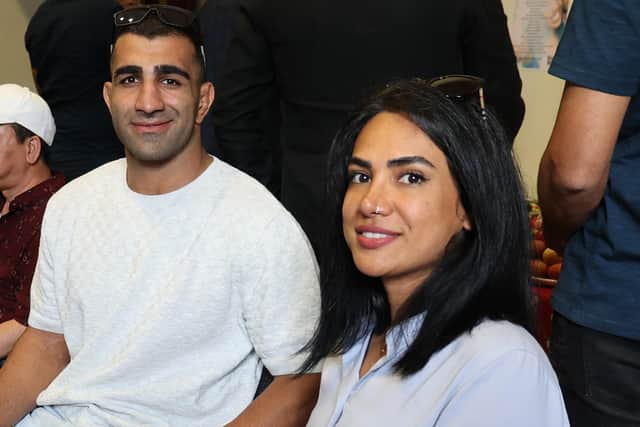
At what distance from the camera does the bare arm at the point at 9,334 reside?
2045 mm

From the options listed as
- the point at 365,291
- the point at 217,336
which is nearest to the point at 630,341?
the point at 365,291

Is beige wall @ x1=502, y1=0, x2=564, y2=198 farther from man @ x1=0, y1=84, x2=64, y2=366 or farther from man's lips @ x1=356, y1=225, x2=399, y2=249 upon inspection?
man's lips @ x1=356, y1=225, x2=399, y2=249

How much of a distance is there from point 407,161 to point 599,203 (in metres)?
0.36

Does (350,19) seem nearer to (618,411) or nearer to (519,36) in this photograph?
(618,411)

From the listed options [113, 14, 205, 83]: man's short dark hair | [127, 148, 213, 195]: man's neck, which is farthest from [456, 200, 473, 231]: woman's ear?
[113, 14, 205, 83]: man's short dark hair

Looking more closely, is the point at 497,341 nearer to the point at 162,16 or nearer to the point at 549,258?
the point at 162,16

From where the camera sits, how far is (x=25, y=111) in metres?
2.44

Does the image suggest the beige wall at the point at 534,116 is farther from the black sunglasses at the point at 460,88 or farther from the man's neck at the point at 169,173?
the black sunglasses at the point at 460,88

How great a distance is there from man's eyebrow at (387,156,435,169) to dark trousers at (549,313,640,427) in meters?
0.39

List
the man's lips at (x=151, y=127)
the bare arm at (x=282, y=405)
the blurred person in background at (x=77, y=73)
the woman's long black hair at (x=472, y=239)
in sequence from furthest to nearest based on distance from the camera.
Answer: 1. the blurred person in background at (x=77, y=73)
2. the man's lips at (x=151, y=127)
3. the bare arm at (x=282, y=405)
4. the woman's long black hair at (x=472, y=239)

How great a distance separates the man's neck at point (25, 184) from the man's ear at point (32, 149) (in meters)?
0.02

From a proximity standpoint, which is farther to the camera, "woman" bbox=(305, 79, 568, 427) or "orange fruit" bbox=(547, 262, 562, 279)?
"orange fruit" bbox=(547, 262, 562, 279)

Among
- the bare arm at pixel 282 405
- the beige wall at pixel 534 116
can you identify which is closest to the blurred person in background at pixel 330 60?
the bare arm at pixel 282 405

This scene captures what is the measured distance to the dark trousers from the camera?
1.37 m
